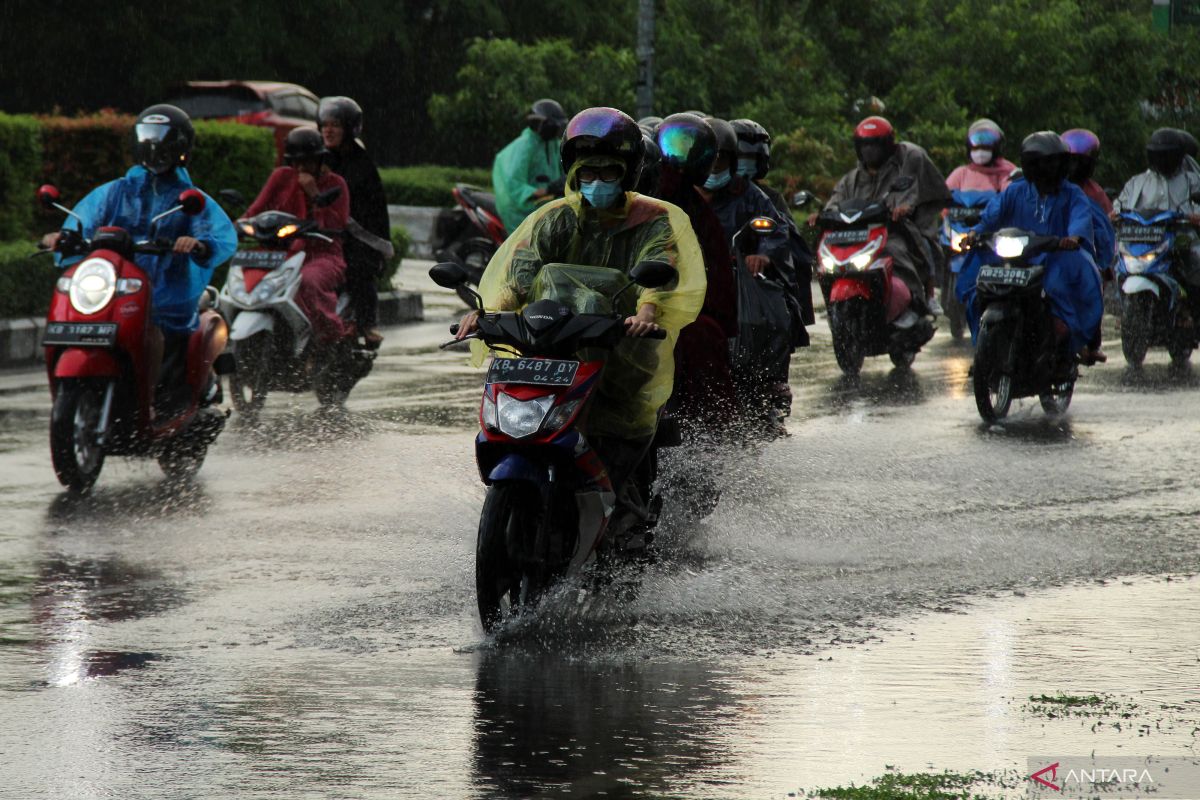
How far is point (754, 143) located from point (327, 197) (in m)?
3.07

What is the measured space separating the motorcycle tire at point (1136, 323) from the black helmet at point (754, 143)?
17.5 feet

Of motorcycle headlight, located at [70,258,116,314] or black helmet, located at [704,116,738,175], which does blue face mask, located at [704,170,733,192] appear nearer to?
black helmet, located at [704,116,738,175]

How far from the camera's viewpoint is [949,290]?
60.5ft

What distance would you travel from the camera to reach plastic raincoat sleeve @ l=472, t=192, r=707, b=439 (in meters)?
7.09

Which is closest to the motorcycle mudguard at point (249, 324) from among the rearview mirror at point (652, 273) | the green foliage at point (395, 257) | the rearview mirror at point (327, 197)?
the rearview mirror at point (327, 197)

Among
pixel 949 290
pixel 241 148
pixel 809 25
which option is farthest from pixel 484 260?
pixel 809 25

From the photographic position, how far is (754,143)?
1090 centimetres

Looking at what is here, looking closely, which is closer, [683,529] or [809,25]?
[683,529]

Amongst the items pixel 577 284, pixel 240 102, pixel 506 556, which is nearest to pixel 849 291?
pixel 577 284

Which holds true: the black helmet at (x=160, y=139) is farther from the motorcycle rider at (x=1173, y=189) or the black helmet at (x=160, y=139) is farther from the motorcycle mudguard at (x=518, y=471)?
the motorcycle rider at (x=1173, y=189)

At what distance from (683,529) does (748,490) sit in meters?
1.09

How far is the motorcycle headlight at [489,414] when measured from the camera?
6.60 m

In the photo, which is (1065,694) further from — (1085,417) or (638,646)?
(1085,417)

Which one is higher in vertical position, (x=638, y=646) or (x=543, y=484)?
(x=543, y=484)
